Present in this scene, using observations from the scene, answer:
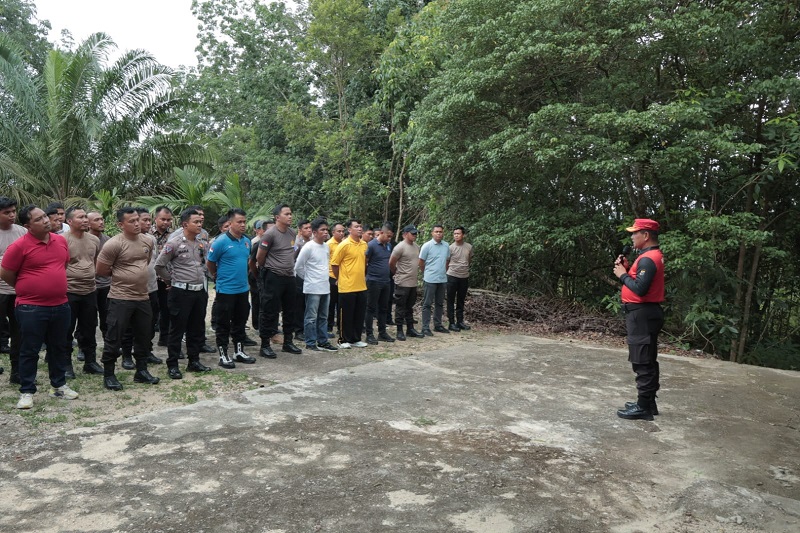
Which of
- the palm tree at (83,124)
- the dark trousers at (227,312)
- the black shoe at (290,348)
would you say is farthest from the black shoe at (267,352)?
the palm tree at (83,124)

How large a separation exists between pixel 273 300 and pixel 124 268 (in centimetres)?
201

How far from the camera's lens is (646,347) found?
527 cm

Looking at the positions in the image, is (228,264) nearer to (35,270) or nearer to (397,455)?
(35,270)

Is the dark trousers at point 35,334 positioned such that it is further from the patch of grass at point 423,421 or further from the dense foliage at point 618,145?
the dense foliage at point 618,145

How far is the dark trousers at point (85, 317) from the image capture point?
6.09m

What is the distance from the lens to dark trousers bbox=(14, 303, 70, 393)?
512 centimetres

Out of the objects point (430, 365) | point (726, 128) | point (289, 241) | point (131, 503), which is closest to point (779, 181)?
point (726, 128)

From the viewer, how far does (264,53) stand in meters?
20.9

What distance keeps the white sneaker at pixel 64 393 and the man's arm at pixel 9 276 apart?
101cm

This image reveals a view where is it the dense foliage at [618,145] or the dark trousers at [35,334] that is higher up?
the dense foliage at [618,145]

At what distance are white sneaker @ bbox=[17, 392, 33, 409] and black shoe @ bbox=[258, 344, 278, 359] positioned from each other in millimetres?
2780

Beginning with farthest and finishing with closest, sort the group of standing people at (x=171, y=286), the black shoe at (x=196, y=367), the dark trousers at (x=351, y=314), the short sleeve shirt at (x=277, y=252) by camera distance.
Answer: the dark trousers at (x=351, y=314) < the short sleeve shirt at (x=277, y=252) < the black shoe at (x=196, y=367) < the group of standing people at (x=171, y=286)

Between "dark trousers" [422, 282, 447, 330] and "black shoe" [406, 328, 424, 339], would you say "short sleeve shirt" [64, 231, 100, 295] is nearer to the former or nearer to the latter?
"black shoe" [406, 328, 424, 339]

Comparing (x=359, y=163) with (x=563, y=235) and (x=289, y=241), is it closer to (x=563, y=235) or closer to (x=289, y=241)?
(x=563, y=235)
